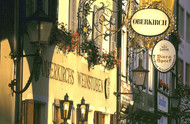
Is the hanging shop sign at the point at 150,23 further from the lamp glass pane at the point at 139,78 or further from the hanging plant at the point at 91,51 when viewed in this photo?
the lamp glass pane at the point at 139,78

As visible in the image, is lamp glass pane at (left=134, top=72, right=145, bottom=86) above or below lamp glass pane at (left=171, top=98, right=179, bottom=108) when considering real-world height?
above

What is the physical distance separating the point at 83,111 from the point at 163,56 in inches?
292

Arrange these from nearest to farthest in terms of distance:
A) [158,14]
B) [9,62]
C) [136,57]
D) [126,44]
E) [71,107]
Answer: [9,62], [71,107], [158,14], [126,44], [136,57]

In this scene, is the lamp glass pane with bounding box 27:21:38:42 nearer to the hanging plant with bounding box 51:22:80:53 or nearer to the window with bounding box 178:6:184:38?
the hanging plant with bounding box 51:22:80:53

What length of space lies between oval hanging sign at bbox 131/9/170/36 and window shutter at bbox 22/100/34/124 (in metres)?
4.40

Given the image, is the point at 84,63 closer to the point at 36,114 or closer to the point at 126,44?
the point at 36,114

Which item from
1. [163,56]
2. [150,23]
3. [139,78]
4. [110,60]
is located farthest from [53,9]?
[163,56]

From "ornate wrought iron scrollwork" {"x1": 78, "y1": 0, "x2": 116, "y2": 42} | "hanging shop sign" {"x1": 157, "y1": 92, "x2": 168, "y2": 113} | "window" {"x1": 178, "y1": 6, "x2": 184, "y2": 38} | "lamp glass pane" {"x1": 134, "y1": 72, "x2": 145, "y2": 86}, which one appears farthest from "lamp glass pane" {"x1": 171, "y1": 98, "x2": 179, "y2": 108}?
"window" {"x1": 178, "y1": 6, "x2": 184, "y2": 38}

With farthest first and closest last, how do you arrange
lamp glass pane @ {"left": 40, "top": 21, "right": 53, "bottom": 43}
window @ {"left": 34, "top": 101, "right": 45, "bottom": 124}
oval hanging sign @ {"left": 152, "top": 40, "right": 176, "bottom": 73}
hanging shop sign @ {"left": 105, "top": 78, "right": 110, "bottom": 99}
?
oval hanging sign @ {"left": 152, "top": 40, "right": 176, "bottom": 73}
hanging shop sign @ {"left": 105, "top": 78, "right": 110, "bottom": 99}
window @ {"left": 34, "top": 101, "right": 45, "bottom": 124}
lamp glass pane @ {"left": 40, "top": 21, "right": 53, "bottom": 43}

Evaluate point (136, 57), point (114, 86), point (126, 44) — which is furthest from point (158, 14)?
point (136, 57)

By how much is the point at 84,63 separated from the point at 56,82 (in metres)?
2.75

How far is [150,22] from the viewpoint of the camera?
61.9 ft

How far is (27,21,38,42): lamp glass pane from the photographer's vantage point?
13.6 m

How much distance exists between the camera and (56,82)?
1716 cm
